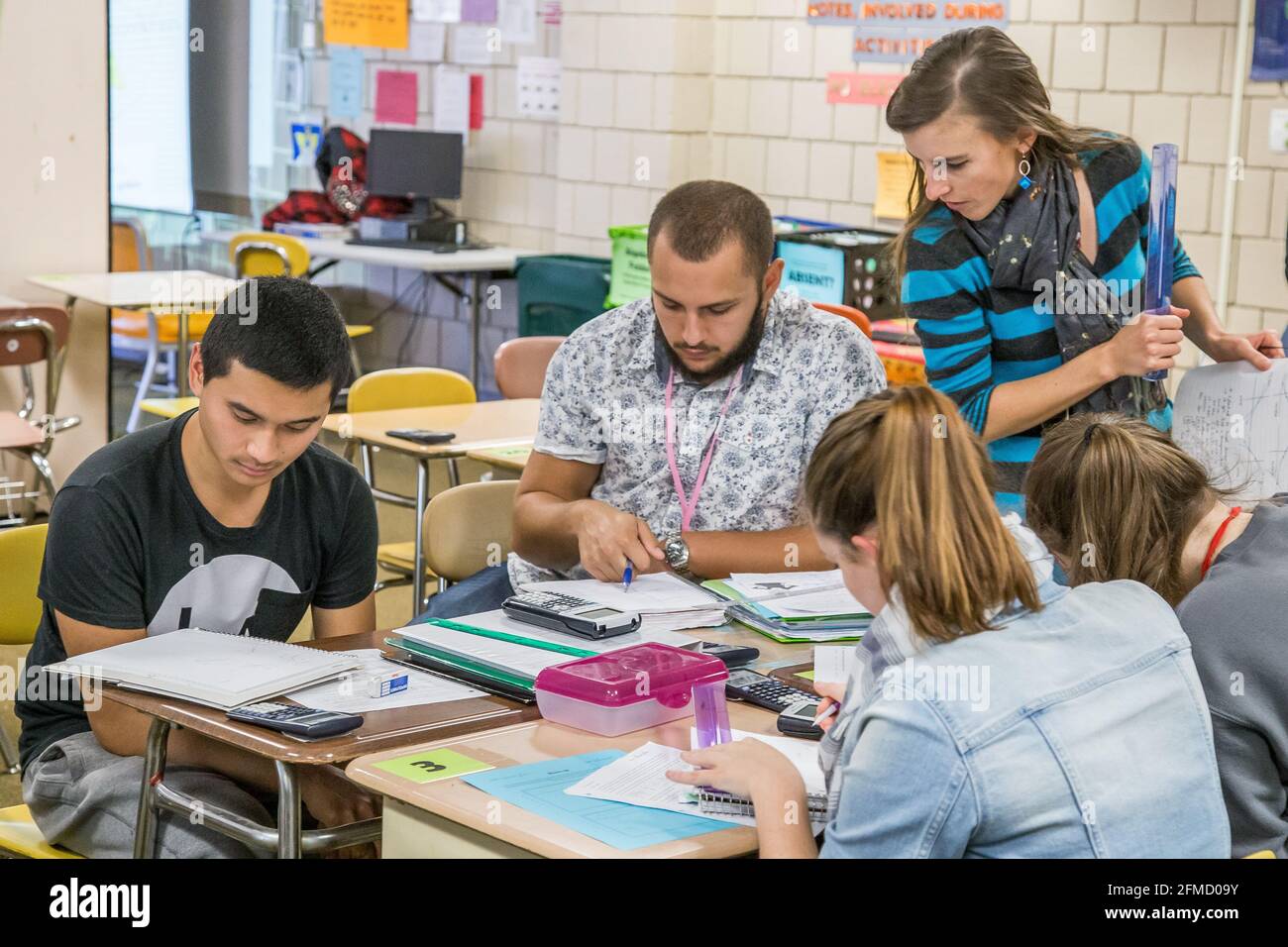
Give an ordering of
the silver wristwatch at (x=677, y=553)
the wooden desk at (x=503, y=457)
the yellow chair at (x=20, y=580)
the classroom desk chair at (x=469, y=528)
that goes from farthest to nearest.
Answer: the wooden desk at (x=503, y=457) < the classroom desk chair at (x=469, y=528) < the silver wristwatch at (x=677, y=553) < the yellow chair at (x=20, y=580)

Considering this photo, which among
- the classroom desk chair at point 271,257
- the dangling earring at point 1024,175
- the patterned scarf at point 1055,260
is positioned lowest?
the classroom desk chair at point 271,257

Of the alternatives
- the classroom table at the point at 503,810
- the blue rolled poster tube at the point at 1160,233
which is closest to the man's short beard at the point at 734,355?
the blue rolled poster tube at the point at 1160,233

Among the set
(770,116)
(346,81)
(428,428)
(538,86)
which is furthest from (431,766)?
(346,81)

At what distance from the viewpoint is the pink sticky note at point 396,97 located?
8.10 meters

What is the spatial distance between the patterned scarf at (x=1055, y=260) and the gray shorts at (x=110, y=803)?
143cm

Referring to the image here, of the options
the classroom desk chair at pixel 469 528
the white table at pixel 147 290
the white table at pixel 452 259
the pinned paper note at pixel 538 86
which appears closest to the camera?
the classroom desk chair at pixel 469 528

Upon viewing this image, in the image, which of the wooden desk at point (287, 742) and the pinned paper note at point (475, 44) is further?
the pinned paper note at point (475, 44)

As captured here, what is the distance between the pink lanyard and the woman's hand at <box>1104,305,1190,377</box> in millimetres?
680

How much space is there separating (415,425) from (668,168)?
2647 mm

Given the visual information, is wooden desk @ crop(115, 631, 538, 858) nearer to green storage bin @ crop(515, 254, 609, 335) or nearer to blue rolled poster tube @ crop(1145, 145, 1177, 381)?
blue rolled poster tube @ crop(1145, 145, 1177, 381)

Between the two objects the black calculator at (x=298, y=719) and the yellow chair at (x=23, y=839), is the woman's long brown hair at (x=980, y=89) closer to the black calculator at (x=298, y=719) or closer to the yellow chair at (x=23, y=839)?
the black calculator at (x=298, y=719)

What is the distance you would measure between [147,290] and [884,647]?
5.02m
